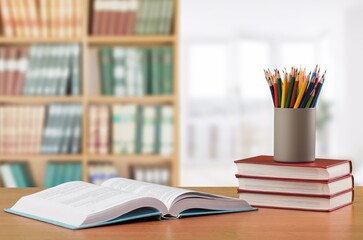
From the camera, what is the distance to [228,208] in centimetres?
145

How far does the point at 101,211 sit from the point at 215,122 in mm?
9873

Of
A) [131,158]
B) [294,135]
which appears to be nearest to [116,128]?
[131,158]

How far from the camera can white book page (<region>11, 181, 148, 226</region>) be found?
1.31 m

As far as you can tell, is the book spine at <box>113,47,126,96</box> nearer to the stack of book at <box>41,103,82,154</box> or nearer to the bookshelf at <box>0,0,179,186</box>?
the bookshelf at <box>0,0,179,186</box>

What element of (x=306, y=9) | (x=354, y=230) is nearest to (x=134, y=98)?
(x=354, y=230)

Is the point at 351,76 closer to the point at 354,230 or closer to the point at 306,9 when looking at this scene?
the point at 306,9

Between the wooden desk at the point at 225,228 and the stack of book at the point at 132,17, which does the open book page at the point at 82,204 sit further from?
the stack of book at the point at 132,17

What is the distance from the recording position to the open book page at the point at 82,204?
129cm

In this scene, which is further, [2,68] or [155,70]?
[2,68]

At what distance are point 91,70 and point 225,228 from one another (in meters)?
3.12

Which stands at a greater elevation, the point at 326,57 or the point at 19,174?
the point at 326,57

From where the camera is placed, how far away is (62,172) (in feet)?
14.3

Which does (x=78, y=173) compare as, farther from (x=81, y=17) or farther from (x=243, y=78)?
(x=243, y=78)

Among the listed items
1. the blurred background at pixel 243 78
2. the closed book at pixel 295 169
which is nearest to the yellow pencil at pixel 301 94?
the closed book at pixel 295 169
